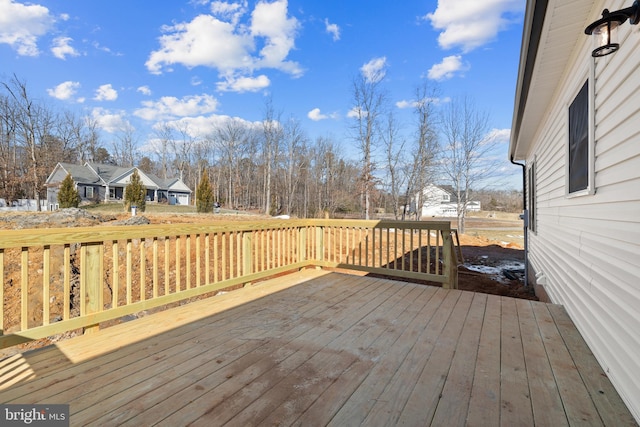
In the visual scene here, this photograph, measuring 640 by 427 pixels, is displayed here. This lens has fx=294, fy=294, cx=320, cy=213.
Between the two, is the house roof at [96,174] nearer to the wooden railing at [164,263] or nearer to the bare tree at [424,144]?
the wooden railing at [164,263]

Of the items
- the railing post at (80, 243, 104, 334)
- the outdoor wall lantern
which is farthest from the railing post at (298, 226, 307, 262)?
the outdoor wall lantern

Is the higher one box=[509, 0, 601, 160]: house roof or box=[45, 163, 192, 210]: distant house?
box=[45, 163, 192, 210]: distant house

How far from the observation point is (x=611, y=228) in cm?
179

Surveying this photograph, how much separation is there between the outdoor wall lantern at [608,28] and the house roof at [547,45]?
0.34m

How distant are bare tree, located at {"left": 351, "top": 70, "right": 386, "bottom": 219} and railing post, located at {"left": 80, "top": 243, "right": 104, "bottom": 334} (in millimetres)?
13942

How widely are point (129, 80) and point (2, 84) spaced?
24.9 feet

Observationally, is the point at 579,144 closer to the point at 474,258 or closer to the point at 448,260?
the point at 448,260

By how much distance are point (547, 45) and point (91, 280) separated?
4239mm

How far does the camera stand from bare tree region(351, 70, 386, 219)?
1585 cm

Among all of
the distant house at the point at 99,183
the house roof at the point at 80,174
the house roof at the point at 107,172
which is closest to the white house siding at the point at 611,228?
the distant house at the point at 99,183

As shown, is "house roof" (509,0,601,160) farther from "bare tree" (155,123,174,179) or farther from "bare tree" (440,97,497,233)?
"bare tree" (155,123,174,179)

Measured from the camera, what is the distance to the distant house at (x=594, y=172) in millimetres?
1516

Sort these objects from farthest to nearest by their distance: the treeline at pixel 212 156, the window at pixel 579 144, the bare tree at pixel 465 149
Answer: the treeline at pixel 212 156, the bare tree at pixel 465 149, the window at pixel 579 144

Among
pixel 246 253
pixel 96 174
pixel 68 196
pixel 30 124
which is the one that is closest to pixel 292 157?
pixel 68 196
